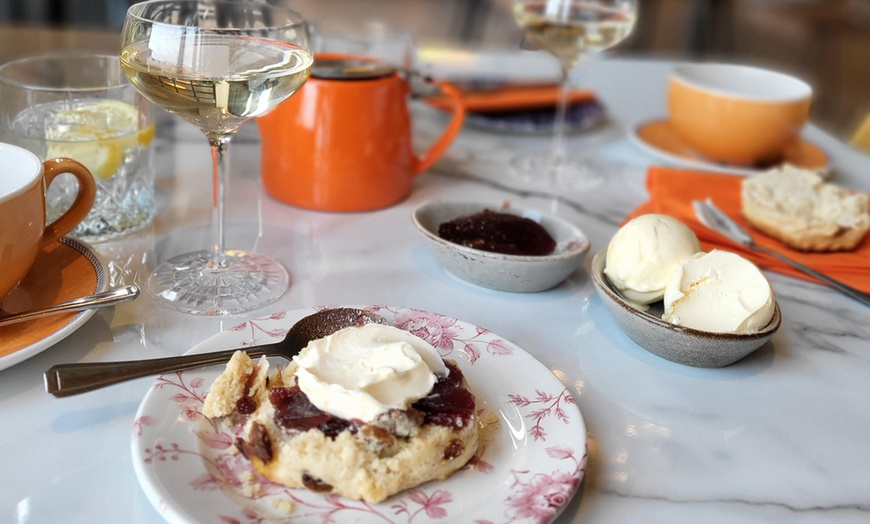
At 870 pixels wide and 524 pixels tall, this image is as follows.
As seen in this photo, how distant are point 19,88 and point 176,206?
0.81ft

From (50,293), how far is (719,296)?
0.66m

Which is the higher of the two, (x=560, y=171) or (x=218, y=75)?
(x=218, y=75)

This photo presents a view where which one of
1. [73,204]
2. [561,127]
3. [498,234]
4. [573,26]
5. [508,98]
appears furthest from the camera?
[508,98]

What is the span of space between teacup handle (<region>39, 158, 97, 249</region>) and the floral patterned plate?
0.23m

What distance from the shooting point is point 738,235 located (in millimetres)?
1030

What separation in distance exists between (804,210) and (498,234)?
1.58ft

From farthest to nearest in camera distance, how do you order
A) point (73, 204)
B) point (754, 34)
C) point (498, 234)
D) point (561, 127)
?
point (754, 34) → point (561, 127) → point (498, 234) → point (73, 204)

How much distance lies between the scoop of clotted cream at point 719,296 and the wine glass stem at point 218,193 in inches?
19.4

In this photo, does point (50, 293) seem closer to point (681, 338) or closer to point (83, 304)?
point (83, 304)

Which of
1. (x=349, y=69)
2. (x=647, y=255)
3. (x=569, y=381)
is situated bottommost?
(x=569, y=381)

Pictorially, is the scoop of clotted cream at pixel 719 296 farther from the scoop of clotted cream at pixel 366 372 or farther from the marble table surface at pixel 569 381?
the scoop of clotted cream at pixel 366 372

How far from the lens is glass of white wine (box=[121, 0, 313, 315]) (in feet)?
2.44

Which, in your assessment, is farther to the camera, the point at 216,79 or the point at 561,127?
the point at 561,127

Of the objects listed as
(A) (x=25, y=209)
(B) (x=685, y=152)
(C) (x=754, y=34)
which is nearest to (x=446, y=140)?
(B) (x=685, y=152)
